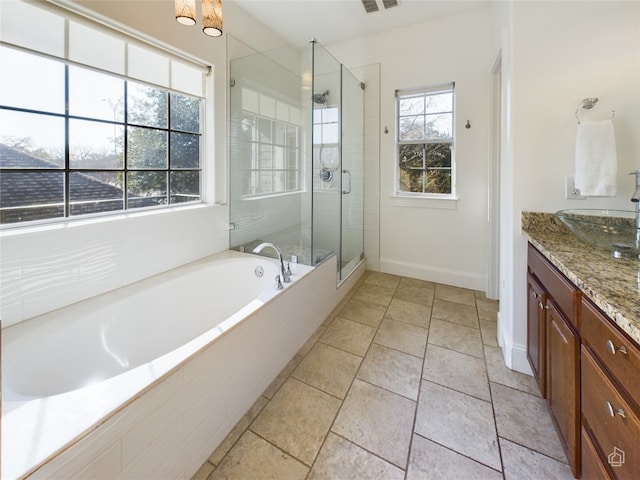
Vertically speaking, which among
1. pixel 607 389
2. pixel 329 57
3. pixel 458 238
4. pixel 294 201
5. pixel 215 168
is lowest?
pixel 607 389

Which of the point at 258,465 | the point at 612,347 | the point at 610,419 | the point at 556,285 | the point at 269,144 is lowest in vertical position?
the point at 258,465

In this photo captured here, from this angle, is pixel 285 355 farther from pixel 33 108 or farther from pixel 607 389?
pixel 33 108

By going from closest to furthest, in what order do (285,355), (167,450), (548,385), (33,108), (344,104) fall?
(167,450) → (548,385) → (33,108) → (285,355) → (344,104)

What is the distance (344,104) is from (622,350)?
2.98 m

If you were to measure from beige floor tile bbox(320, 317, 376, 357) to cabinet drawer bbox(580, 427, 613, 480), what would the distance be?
122cm

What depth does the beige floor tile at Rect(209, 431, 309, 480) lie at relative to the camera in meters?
1.33

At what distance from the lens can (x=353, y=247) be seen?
11.8ft

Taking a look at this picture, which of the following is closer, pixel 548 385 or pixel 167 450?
pixel 167 450

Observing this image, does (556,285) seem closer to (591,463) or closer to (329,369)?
(591,463)

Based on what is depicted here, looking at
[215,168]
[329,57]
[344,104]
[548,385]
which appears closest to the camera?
[548,385]

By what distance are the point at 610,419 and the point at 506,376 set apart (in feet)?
3.52

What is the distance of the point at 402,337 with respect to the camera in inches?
93.8

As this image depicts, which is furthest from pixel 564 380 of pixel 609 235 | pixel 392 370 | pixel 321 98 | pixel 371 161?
pixel 371 161

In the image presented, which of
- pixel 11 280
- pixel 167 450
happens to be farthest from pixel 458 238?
pixel 11 280
